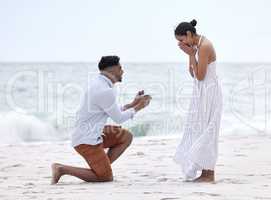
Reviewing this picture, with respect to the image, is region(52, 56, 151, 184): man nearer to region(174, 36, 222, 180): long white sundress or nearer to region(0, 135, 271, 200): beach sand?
region(0, 135, 271, 200): beach sand

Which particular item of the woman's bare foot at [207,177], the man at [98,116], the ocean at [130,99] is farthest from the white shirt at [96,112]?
the ocean at [130,99]

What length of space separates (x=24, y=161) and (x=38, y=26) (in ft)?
125

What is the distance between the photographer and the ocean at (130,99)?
40.8ft

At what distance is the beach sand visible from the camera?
17.1ft

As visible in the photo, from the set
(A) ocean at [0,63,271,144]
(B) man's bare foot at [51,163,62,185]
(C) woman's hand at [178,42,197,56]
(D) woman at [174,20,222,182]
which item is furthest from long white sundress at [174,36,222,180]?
(A) ocean at [0,63,271,144]

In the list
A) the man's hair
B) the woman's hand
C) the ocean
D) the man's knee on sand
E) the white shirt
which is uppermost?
the woman's hand

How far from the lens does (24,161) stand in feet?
25.8

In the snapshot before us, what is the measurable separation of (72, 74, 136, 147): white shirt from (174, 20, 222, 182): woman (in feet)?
1.78

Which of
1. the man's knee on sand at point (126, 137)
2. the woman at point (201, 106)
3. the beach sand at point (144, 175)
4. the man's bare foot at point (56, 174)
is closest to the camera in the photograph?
the beach sand at point (144, 175)

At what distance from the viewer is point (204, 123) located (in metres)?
5.95

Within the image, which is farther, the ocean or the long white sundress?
the ocean

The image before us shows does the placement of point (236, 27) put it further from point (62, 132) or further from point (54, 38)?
point (62, 132)

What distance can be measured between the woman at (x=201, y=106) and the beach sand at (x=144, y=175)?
0.62ft

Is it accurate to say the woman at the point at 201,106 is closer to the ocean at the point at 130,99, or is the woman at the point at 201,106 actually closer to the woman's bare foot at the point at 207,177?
the woman's bare foot at the point at 207,177
